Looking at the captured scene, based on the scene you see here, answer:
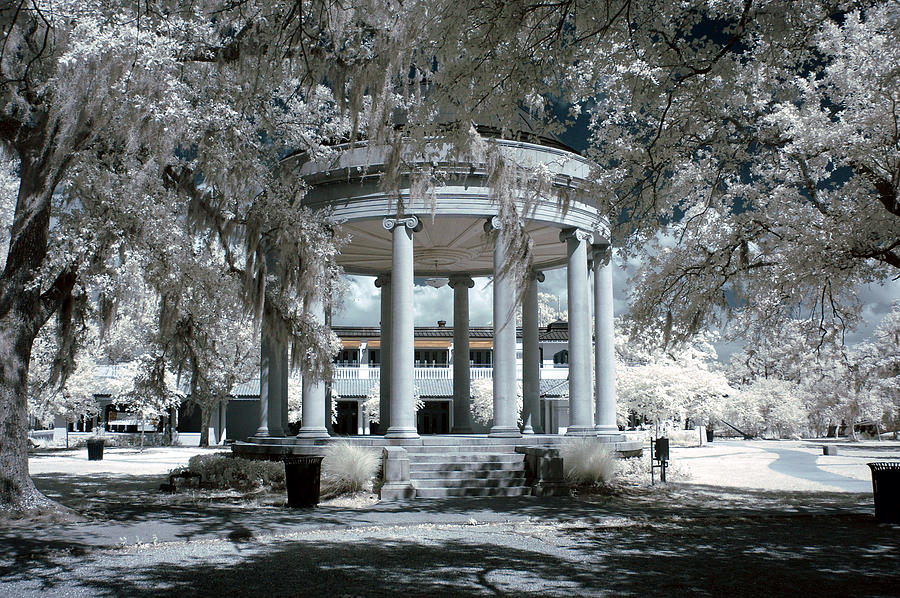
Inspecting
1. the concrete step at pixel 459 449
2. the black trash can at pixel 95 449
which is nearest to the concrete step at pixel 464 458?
the concrete step at pixel 459 449

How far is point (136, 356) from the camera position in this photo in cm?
5209

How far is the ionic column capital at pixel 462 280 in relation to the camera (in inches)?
1354

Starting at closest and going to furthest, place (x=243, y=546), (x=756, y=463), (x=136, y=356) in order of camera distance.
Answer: (x=243, y=546) → (x=756, y=463) → (x=136, y=356)

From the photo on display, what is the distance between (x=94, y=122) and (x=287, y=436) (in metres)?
13.5

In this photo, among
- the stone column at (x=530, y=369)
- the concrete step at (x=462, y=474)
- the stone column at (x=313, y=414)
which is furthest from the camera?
the stone column at (x=530, y=369)

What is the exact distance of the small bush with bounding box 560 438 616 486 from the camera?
20.1m

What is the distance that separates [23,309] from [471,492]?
11.0m

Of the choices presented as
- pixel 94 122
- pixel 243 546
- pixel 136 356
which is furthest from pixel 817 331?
pixel 136 356

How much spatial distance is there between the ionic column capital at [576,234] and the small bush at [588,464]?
7.31 meters

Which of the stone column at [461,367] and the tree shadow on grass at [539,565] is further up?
the stone column at [461,367]

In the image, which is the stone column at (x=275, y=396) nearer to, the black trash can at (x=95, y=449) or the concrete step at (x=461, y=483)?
the concrete step at (x=461, y=483)

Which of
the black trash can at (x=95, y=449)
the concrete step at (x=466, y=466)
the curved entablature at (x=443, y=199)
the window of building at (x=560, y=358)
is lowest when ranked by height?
the black trash can at (x=95, y=449)

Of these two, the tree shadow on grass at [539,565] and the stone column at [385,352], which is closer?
the tree shadow on grass at [539,565]

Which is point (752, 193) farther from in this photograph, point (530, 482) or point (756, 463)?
point (756, 463)
